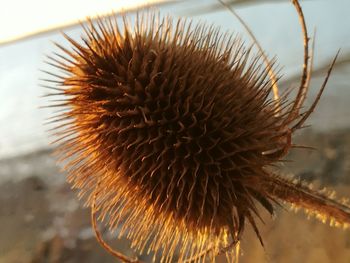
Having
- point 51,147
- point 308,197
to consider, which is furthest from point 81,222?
point 308,197

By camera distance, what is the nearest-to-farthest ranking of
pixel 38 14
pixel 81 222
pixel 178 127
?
1. pixel 178 127
2. pixel 81 222
3. pixel 38 14

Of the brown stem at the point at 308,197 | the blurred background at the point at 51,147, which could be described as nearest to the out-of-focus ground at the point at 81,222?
the blurred background at the point at 51,147

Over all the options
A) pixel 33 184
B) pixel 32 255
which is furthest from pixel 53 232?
pixel 33 184

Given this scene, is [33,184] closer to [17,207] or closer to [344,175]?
[17,207]

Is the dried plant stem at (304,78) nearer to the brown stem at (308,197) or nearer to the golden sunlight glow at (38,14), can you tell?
the brown stem at (308,197)

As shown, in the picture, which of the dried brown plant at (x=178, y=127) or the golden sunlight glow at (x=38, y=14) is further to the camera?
the golden sunlight glow at (x=38, y=14)

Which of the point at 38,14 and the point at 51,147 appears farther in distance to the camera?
the point at 38,14

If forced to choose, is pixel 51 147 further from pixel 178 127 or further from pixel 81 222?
pixel 178 127

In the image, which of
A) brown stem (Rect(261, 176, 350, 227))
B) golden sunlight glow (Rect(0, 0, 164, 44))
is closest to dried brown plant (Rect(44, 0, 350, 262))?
brown stem (Rect(261, 176, 350, 227))
